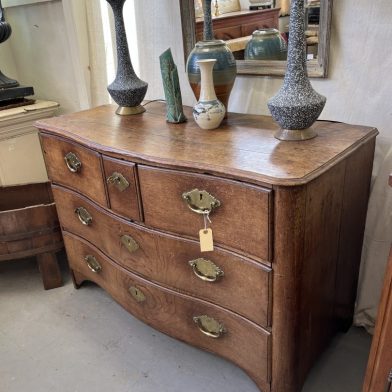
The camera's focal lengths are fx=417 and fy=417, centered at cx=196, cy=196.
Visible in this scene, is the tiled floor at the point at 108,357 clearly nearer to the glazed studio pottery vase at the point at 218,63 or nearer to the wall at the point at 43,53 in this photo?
the glazed studio pottery vase at the point at 218,63

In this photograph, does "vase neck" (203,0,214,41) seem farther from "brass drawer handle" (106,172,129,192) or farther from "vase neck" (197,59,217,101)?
"brass drawer handle" (106,172,129,192)

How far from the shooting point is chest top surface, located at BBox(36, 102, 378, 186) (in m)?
0.98

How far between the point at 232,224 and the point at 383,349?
431 millimetres

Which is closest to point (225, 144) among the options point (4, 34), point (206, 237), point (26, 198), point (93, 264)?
point (206, 237)

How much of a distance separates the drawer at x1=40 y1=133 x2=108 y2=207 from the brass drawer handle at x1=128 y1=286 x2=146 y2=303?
1.03ft

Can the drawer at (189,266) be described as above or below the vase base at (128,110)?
below

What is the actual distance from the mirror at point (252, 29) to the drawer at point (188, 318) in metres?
0.81

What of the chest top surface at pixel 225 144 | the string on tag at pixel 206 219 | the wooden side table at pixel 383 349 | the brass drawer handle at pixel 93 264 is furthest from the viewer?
the brass drawer handle at pixel 93 264

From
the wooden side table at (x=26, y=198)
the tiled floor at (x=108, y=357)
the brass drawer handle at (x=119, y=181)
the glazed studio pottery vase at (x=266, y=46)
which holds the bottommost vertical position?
the tiled floor at (x=108, y=357)

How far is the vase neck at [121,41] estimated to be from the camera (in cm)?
147

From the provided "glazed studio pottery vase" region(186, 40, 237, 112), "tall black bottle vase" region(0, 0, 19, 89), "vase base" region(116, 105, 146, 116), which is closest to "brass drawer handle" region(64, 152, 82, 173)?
"vase base" region(116, 105, 146, 116)

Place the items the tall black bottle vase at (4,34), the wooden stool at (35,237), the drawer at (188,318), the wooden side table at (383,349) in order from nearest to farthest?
1. the wooden side table at (383,349)
2. the drawer at (188,318)
3. the wooden stool at (35,237)
4. the tall black bottle vase at (4,34)

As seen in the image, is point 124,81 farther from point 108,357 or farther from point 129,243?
point 108,357

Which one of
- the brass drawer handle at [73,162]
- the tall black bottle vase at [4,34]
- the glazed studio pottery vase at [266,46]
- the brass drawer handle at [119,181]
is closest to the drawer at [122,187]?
the brass drawer handle at [119,181]
